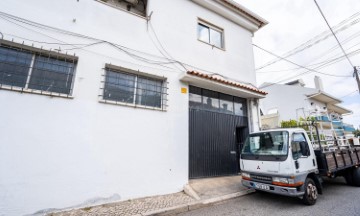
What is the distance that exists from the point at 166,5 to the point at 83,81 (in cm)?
464

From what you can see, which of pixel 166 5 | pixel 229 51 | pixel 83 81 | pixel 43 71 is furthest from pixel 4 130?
pixel 229 51

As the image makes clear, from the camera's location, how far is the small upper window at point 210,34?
7840mm

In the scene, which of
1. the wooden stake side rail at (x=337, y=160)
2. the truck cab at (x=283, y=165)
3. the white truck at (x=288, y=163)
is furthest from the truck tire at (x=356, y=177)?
the truck cab at (x=283, y=165)

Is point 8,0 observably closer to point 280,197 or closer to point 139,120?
point 139,120

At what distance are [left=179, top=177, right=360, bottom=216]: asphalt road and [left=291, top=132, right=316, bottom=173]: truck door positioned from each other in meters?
0.96

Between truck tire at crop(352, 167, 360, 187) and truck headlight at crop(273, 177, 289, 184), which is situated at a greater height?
truck headlight at crop(273, 177, 289, 184)

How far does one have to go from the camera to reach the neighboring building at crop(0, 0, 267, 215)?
3.82 metres

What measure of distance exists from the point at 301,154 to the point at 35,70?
780 centimetres

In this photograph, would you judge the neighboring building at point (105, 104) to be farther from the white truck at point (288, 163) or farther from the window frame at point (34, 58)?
the white truck at point (288, 163)

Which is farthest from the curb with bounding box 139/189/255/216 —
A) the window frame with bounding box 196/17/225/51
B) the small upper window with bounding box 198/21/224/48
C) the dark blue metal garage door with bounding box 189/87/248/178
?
the small upper window with bounding box 198/21/224/48

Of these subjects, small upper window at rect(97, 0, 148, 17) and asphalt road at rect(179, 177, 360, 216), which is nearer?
asphalt road at rect(179, 177, 360, 216)

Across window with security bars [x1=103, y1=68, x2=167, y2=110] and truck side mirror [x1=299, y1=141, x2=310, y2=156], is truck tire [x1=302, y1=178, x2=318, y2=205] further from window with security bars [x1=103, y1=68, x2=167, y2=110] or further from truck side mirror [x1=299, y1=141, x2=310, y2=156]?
window with security bars [x1=103, y1=68, x2=167, y2=110]

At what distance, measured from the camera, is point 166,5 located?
22.0 feet

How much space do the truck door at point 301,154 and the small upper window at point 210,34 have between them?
5.50 meters
